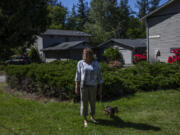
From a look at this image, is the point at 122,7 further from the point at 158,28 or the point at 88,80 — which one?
the point at 88,80

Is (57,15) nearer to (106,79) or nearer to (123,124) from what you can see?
(106,79)

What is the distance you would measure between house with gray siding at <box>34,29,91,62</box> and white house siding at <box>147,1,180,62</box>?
15532 mm

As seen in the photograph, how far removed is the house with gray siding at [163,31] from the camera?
48.2ft

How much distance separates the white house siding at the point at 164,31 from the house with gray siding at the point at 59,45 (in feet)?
51.0

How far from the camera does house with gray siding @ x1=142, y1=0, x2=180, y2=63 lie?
48.2 feet

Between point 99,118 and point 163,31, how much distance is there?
1200 cm

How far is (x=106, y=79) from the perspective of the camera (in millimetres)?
7207

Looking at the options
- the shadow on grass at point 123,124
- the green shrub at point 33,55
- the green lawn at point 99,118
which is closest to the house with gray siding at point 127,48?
the green shrub at point 33,55

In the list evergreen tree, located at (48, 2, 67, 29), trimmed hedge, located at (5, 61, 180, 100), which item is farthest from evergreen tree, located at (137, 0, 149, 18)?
trimmed hedge, located at (5, 61, 180, 100)

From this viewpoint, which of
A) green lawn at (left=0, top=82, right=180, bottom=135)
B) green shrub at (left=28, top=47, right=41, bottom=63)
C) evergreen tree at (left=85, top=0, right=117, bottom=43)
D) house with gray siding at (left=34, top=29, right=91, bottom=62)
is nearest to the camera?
green lawn at (left=0, top=82, right=180, bottom=135)

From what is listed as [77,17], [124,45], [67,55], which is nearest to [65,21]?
[77,17]

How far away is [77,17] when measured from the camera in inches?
2633

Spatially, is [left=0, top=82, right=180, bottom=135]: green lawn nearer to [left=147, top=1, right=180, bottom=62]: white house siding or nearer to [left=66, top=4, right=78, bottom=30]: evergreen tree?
[left=147, top=1, right=180, bottom=62]: white house siding

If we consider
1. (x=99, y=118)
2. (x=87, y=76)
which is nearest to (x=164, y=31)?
(x=99, y=118)
